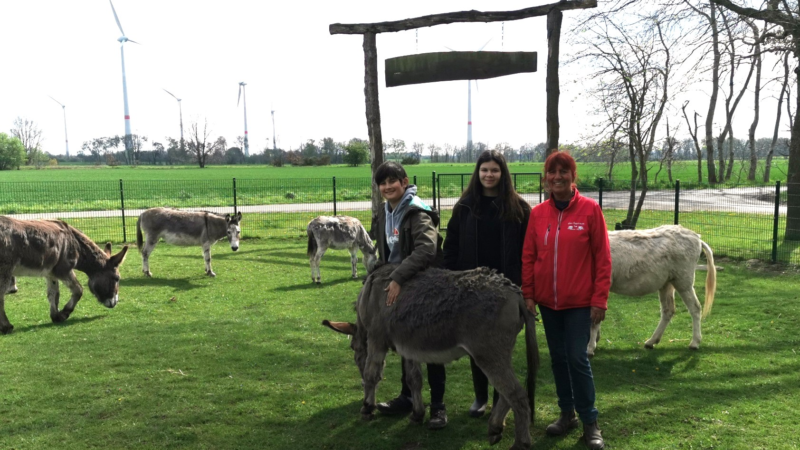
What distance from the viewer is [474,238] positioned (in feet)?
13.6

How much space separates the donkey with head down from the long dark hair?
48 cm

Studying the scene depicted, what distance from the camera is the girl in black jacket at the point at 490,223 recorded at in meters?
3.94

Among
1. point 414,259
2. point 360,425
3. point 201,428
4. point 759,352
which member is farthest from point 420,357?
point 759,352

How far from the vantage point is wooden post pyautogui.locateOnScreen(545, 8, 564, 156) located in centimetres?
907

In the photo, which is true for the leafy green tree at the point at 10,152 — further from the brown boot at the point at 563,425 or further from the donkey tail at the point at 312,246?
the brown boot at the point at 563,425

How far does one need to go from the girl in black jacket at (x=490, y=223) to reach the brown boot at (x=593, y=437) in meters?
0.73

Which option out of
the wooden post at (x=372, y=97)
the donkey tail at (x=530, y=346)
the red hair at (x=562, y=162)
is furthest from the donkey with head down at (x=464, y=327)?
the wooden post at (x=372, y=97)

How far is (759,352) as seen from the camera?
19.8ft

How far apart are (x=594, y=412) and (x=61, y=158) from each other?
144 metres

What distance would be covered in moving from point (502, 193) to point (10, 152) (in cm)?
9487

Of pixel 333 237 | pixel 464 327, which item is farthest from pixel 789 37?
pixel 464 327

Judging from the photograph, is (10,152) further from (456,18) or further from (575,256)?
(575,256)

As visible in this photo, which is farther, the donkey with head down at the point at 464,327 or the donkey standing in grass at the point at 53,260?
the donkey standing in grass at the point at 53,260

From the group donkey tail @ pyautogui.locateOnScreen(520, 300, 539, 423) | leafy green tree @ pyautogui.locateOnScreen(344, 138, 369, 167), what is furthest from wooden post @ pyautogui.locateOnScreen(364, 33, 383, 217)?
leafy green tree @ pyautogui.locateOnScreen(344, 138, 369, 167)
